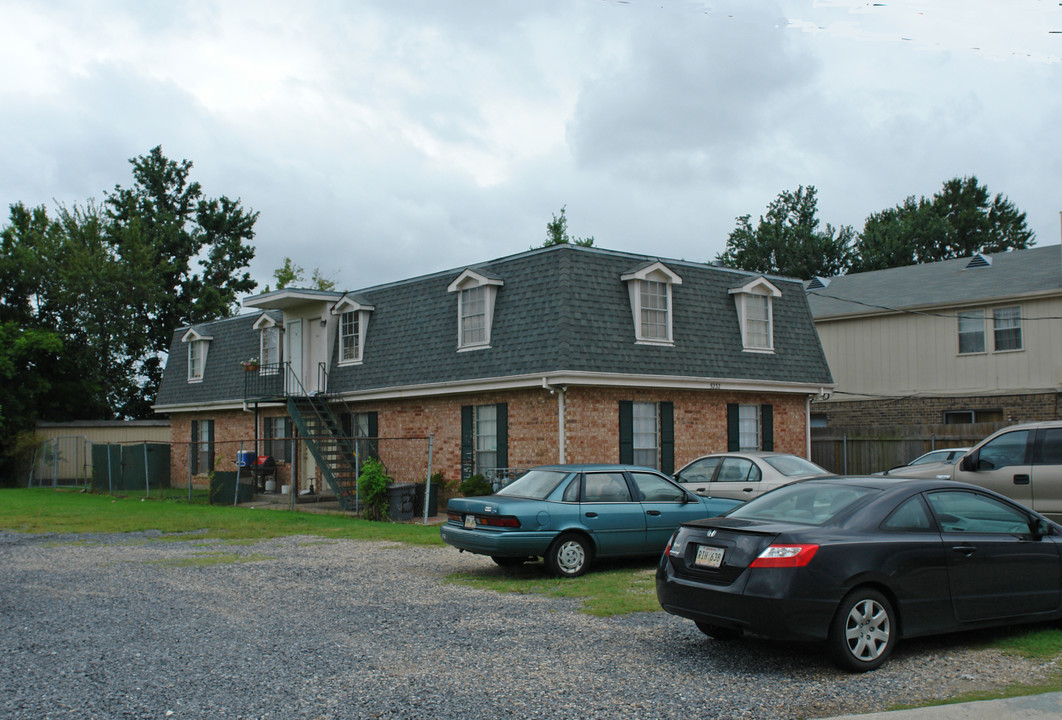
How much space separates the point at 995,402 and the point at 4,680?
26728 mm

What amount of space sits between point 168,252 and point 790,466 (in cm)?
4505

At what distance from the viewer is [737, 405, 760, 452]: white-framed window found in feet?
75.3

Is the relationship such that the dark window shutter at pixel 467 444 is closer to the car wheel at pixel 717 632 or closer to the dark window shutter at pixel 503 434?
the dark window shutter at pixel 503 434

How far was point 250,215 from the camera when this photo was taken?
5612cm

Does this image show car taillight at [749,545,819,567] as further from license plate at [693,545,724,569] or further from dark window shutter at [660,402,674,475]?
dark window shutter at [660,402,674,475]

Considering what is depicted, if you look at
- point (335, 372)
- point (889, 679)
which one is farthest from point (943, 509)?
point (335, 372)

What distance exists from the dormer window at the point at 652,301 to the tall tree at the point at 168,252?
32.2 meters

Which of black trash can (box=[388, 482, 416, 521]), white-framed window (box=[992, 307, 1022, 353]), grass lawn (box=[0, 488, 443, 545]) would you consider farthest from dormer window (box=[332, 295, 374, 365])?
white-framed window (box=[992, 307, 1022, 353])

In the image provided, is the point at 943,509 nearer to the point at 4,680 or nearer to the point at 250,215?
the point at 4,680

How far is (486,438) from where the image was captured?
21.5 meters

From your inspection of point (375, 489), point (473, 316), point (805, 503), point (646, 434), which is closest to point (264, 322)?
point (473, 316)

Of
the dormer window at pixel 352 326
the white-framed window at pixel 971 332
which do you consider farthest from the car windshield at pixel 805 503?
the white-framed window at pixel 971 332

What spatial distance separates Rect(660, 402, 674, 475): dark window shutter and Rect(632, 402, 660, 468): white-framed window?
127mm

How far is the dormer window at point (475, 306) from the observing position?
21.5 m
